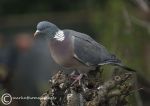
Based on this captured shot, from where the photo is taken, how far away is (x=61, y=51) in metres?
4.49

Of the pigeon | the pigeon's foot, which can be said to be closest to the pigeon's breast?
the pigeon

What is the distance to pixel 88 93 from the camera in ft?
13.3

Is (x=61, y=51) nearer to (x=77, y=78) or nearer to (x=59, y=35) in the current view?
(x=59, y=35)

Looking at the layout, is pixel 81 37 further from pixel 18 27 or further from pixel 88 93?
pixel 18 27

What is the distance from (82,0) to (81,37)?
7.95m

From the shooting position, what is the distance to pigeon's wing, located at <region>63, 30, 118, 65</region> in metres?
4.52

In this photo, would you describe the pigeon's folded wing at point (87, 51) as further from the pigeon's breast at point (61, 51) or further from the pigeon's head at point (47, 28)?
the pigeon's head at point (47, 28)

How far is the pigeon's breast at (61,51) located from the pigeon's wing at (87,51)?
0.06 m

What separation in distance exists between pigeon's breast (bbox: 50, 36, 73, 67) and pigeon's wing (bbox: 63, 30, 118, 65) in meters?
0.06

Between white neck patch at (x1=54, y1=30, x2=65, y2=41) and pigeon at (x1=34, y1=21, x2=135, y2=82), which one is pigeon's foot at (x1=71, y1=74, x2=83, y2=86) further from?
white neck patch at (x1=54, y1=30, x2=65, y2=41)

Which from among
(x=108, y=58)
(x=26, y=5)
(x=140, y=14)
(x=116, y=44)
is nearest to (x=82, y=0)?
(x=26, y=5)

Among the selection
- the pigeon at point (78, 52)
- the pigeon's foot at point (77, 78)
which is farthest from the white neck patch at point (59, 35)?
the pigeon's foot at point (77, 78)

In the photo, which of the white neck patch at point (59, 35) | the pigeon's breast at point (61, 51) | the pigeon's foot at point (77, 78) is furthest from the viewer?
the pigeon's breast at point (61, 51)

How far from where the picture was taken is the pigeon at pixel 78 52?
4445 millimetres
